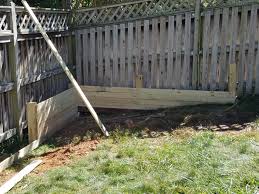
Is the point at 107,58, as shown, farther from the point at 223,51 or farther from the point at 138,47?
the point at 223,51

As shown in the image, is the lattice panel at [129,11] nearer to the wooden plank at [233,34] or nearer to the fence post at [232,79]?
the wooden plank at [233,34]

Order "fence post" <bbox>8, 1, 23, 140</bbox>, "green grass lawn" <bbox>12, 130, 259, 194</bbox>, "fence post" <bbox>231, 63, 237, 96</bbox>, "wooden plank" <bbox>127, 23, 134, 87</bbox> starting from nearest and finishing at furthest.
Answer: "green grass lawn" <bbox>12, 130, 259, 194</bbox> < "fence post" <bbox>8, 1, 23, 140</bbox> < "fence post" <bbox>231, 63, 237, 96</bbox> < "wooden plank" <bbox>127, 23, 134, 87</bbox>

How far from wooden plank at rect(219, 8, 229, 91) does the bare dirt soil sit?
66cm

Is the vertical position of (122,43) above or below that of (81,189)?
→ above

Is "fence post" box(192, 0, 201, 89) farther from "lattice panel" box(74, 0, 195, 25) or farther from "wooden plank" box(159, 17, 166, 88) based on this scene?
"wooden plank" box(159, 17, 166, 88)

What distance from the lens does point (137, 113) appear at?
8133 mm

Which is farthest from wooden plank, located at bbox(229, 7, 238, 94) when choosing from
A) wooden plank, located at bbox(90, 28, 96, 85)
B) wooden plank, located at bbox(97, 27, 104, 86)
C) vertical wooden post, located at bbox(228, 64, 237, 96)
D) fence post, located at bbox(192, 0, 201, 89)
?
wooden plank, located at bbox(90, 28, 96, 85)

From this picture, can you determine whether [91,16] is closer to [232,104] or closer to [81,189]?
[232,104]

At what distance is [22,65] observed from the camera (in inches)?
258

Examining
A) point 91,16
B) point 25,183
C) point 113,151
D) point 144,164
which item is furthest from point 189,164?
point 91,16

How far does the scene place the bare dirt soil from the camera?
6022mm

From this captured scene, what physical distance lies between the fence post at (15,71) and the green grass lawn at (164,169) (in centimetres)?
161

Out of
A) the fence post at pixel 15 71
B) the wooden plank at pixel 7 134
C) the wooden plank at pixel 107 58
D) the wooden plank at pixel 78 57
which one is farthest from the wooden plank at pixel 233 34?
the wooden plank at pixel 7 134

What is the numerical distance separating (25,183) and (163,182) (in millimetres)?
1869
